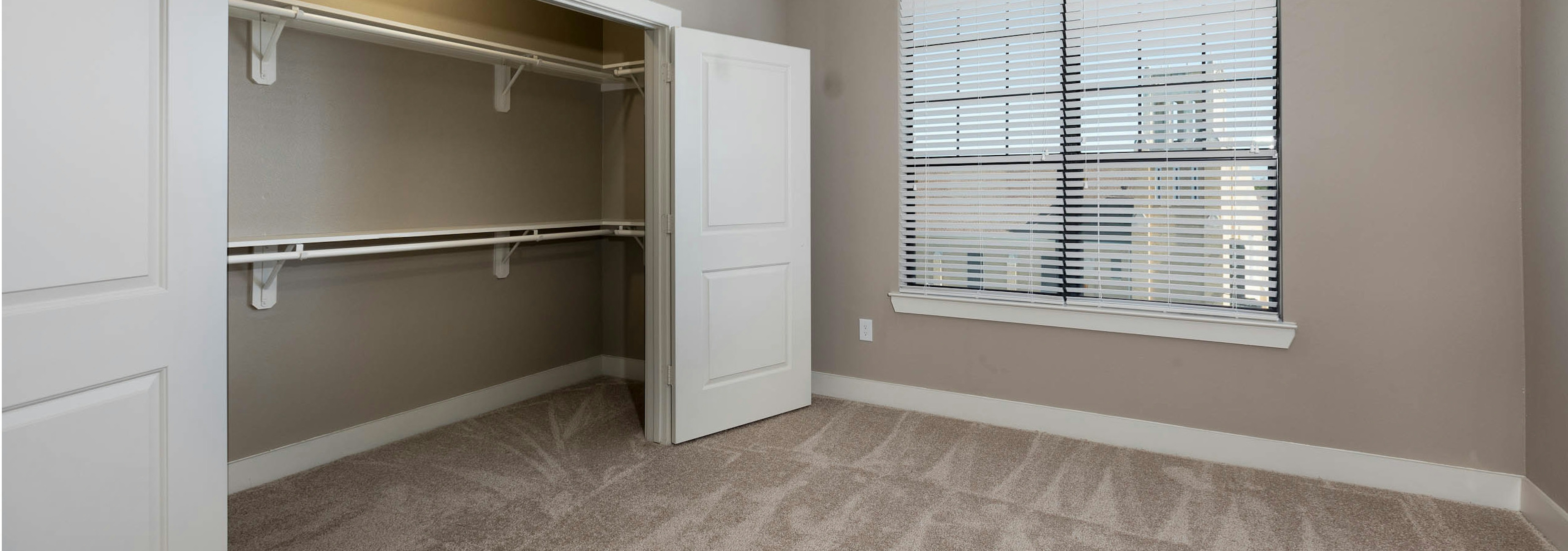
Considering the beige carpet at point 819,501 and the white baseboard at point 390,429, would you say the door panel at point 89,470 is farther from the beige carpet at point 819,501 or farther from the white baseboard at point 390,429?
the white baseboard at point 390,429

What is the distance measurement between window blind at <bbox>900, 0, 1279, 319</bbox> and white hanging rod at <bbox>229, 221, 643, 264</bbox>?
5.43 feet

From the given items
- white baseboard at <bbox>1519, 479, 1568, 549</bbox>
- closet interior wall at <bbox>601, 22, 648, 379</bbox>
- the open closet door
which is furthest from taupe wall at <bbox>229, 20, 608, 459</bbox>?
white baseboard at <bbox>1519, 479, 1568, 549</bbox>

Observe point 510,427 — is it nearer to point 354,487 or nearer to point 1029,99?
point 354,487

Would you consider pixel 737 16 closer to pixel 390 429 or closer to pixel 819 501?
pixel 819 501

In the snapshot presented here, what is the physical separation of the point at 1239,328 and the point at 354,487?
337 centimetres

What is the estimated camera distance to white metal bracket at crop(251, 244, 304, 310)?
281cm

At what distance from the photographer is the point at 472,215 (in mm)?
3719

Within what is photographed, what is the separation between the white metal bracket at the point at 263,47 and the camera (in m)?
2.72

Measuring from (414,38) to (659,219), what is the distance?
116cm

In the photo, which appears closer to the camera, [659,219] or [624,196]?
[659,219]

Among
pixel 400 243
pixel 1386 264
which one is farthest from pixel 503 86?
pixel 1386 264

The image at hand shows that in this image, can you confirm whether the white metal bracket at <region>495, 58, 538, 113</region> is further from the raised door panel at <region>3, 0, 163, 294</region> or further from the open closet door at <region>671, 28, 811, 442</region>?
the raised door panel at <region>3, 0, 163, 294</region>

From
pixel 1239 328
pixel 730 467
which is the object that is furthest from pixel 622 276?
pixel 1239 328

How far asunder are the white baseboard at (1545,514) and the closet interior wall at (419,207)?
12.5 ft
